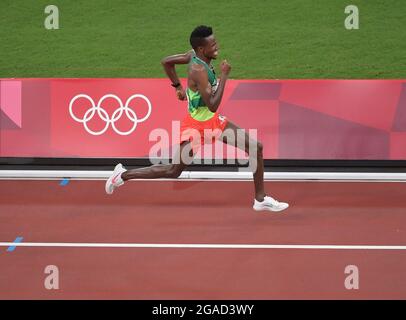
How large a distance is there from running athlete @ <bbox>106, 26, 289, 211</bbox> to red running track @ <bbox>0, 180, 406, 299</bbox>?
1.71 feet

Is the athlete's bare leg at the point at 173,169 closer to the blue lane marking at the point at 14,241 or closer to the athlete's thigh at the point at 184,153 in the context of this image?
the athlete's thigh at the point at 184,153

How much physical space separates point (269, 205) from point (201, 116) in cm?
154

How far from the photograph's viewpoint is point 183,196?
1106 centimetres

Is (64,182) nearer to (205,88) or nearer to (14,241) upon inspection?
(14,241)

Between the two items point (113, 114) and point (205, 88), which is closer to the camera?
point (205, 88)

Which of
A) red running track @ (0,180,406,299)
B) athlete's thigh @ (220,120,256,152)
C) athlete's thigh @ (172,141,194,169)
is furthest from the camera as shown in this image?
athlete's thigh @ (220,120,256,152)

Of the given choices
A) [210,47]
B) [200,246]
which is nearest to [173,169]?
[200,246]

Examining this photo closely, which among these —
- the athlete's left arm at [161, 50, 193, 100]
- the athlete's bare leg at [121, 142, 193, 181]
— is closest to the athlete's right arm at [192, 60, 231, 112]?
the athlete's left arm at [161, 50, 193, 100]

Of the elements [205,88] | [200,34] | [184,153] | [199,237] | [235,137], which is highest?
[200,34]

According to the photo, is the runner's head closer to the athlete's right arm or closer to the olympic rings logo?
the athlete's right arm

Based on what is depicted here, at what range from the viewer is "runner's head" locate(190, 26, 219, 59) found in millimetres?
9180

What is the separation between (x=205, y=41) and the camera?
918 cm

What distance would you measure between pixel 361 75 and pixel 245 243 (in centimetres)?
739
